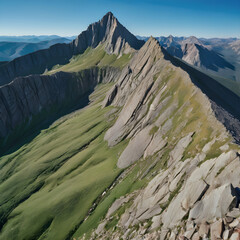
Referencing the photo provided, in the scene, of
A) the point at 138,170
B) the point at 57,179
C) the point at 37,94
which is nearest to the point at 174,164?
the point at 138,170

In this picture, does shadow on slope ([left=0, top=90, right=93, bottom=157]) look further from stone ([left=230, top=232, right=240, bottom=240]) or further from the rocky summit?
stone ([left=230, top=232, right=240, bottom=240])

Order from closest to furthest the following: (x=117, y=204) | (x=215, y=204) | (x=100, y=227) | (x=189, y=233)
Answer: (x=189, y=233) < (x=215, y=204) < (x=100, y=227) < (x=117, y=204)

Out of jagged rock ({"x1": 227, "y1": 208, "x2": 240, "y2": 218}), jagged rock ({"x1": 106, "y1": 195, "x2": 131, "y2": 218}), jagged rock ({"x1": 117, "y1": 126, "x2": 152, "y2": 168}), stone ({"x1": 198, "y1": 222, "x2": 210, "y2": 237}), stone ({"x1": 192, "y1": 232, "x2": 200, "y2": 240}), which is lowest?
jagged rock ({"x1": 106, "y1": 195, "x2": 131, "y2": 218})

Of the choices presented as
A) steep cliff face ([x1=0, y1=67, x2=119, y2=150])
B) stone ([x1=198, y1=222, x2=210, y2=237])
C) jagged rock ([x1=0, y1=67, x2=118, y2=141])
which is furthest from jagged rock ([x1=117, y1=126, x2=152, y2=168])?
jagged rock ([x1=0, y1=67, x2=118, y2=141])

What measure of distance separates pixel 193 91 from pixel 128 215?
45552mm

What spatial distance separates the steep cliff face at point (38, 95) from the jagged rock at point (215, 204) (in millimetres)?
158489

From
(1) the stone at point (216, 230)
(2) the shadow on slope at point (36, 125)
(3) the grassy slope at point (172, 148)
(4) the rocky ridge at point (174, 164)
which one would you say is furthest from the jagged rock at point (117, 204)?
(2) the shadow on slope at point (36, 125)

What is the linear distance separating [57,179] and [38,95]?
116 metres

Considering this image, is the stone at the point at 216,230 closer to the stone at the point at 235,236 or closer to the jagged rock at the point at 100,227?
the stone at the point at 235,236

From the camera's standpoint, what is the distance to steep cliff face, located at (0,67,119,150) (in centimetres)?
15275

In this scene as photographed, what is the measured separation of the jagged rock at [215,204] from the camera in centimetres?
2273

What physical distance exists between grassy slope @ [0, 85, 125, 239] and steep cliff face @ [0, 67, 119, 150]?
4772 centimetres

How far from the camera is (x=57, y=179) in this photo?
79625mm

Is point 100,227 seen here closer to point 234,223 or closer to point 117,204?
point 117,204
